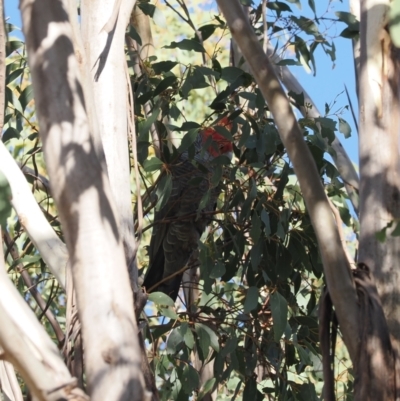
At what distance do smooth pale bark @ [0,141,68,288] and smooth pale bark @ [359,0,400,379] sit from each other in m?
0.69

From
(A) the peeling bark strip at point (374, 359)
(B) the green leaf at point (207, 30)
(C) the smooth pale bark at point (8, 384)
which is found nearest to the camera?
(A) the peeling bark strip at point (374, 359)

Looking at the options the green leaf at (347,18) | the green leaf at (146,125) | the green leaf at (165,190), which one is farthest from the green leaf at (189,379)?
the green leaf at (347,18)

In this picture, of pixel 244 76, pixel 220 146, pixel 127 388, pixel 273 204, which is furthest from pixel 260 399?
pixel 127 388

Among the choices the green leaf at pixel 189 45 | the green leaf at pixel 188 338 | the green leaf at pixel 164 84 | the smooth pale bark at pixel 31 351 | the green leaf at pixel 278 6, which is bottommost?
the smooth pale bark at pixel 31 351

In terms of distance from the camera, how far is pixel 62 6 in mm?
1433

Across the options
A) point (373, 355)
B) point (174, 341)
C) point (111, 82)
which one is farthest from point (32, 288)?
point (373, 355)

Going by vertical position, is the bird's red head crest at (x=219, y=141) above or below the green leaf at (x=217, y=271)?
above

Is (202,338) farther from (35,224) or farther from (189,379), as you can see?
(35,224)

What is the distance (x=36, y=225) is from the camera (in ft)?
5.94

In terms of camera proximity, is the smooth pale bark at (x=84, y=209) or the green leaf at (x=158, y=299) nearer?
the smooth pale bark at (x=84, y=209)

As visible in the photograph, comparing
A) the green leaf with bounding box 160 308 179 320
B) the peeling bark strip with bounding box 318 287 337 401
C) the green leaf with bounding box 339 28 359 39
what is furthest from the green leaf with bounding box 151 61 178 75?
the peeling bark strip with bounding box 318 287 337 401

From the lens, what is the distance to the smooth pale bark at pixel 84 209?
1154mm

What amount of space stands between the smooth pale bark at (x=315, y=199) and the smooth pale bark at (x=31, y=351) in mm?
552

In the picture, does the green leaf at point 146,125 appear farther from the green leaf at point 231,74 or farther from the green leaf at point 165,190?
the green leaf at point 231,74
